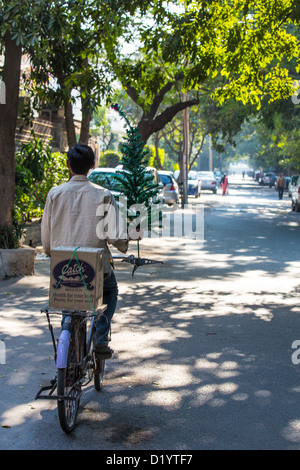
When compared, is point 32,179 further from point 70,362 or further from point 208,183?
point 208,183

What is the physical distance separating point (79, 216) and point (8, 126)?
7104 millimetres

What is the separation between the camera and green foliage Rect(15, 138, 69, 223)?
15172mm

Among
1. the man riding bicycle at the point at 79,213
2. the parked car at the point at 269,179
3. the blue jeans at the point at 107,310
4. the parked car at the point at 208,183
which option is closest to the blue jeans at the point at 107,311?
the blue jeans at the point at 107,310

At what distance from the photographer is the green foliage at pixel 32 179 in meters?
15.2

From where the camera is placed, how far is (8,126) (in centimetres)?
1159

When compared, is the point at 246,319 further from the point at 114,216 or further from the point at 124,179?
the point at 124,179

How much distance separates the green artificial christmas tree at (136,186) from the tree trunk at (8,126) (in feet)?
8.12

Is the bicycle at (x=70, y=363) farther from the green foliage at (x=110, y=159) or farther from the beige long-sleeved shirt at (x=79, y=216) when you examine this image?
the green foliage at (x=110, y=159)

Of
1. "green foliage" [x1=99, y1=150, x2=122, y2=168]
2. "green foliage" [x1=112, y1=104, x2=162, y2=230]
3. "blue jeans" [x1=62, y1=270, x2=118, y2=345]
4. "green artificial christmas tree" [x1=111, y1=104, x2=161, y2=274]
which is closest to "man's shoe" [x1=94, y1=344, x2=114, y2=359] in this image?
"blue jeans" [x1=62, y1=270, x2=118, y2=345]

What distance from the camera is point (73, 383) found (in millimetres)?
4672

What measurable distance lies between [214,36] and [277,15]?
1.25 metres

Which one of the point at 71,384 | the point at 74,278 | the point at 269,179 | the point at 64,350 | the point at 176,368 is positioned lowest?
the point at 176,368

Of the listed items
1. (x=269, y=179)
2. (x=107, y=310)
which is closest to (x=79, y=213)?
(x=107, y=310)
